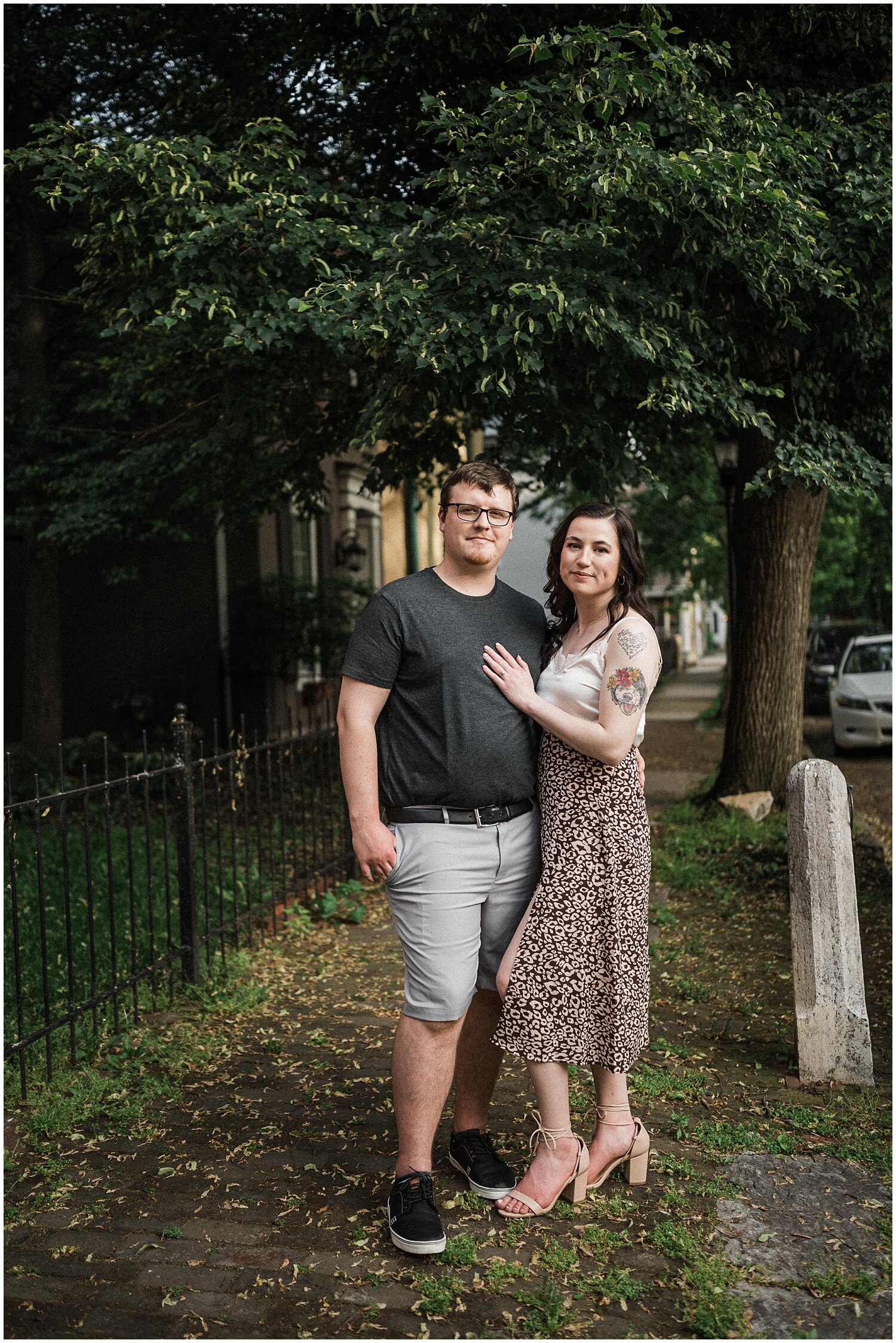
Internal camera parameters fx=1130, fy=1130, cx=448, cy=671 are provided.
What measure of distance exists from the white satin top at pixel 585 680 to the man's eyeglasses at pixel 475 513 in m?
0.45

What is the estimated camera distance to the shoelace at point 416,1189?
310cm

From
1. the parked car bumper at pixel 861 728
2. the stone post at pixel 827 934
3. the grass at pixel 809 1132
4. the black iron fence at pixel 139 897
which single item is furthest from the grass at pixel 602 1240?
the parked car bumper at pixel 861 728

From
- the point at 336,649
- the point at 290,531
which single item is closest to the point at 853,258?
the point at 336,649

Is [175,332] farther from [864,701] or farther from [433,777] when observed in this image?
[864,701]

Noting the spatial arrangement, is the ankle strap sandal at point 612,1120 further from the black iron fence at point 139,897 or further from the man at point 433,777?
the black iron fence at point 139,897

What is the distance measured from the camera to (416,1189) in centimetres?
312

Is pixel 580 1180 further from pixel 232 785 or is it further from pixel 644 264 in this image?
pixel 644 264

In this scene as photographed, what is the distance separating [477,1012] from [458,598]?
1.27 m

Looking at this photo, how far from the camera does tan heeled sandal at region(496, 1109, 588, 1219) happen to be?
3.24 metres

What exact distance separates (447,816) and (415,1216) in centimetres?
108

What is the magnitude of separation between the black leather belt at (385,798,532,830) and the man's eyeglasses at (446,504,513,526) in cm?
81

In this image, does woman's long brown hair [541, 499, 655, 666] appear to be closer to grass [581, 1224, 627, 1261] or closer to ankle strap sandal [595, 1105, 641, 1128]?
ankle strap sandal [595, 1105, 641, 1128]

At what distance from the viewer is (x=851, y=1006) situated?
4.12 m

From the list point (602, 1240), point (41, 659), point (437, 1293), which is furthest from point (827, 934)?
point (41, 659)
